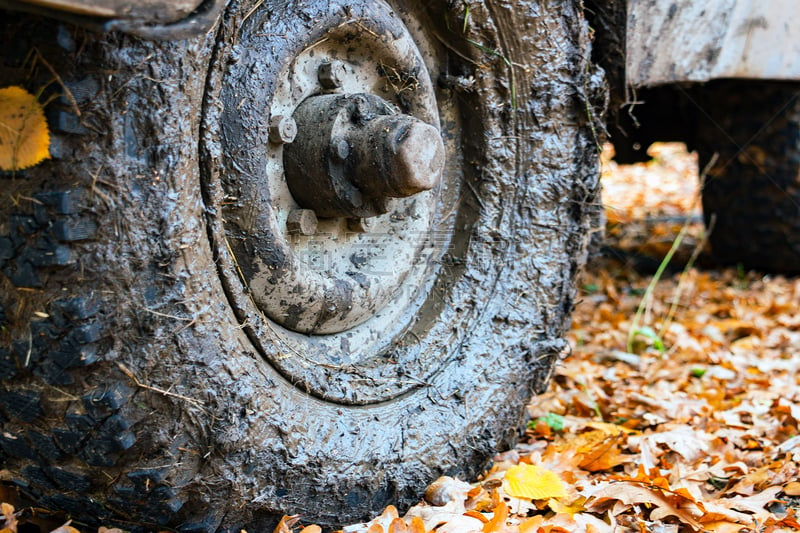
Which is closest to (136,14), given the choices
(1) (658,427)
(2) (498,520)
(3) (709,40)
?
(2) (498,520)

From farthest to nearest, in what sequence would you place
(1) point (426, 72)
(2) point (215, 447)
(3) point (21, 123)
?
1. (1) point (426, 72)
2. (2) point (215, 447)
3. (3) point (21, 123)

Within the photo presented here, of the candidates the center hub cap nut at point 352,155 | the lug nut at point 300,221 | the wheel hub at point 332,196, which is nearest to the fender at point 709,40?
the wheel hub at point 332,196

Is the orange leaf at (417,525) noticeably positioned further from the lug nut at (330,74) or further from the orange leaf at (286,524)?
the lug nut at (330,74)

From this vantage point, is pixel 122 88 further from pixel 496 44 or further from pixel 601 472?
pixel 601 472

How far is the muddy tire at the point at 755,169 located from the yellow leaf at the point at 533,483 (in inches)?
98.2

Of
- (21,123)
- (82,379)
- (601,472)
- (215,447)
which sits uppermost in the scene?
(21,123)

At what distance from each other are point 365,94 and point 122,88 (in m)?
0.64

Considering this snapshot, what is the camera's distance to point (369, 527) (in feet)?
4.96

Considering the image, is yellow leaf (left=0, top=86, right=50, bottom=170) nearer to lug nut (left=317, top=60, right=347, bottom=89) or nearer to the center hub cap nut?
the center hub cap nut

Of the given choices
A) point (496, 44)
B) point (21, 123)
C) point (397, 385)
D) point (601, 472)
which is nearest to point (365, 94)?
point (496, 44)

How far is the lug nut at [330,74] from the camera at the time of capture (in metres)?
1.62

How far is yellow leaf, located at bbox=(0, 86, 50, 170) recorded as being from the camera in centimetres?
109

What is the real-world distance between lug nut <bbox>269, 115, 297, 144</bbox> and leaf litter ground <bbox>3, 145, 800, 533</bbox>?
0.71 meters

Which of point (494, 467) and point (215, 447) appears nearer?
point (215, 447)
